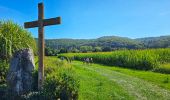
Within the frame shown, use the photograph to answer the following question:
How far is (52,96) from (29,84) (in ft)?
8.29

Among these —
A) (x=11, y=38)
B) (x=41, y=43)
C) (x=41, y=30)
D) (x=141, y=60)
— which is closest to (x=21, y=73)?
(x=41, y=43)

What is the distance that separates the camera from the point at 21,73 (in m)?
16.1

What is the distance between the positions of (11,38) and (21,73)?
4.95 m

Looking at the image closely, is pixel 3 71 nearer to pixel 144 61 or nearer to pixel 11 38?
pixel 11 38

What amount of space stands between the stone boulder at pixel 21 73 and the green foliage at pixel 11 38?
3.54 m

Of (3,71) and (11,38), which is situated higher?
(11,38)

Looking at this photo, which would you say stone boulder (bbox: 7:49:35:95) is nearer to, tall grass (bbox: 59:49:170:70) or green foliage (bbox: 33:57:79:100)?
green foliage (bbox: 33:57:79:100)

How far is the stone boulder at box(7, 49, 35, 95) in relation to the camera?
51.9 ft

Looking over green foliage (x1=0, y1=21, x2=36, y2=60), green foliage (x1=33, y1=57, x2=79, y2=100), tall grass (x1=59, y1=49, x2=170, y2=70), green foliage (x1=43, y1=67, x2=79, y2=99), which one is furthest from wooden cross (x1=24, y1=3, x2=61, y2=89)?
tall grass (x1=59, y1=49, x2=170, y2=70)

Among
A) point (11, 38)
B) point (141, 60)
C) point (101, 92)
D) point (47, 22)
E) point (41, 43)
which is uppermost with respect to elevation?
point (47, 22)

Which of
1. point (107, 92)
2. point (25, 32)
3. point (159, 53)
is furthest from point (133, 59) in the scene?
point (107, 92)

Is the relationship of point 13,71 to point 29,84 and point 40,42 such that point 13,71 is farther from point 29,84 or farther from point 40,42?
point 40,42

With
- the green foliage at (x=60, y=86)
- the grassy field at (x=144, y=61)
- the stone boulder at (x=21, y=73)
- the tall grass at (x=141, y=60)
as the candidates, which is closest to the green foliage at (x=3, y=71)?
Answer: the stone boulder at (x=21, y=73)

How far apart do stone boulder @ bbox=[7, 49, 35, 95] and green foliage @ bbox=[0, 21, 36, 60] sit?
3.54 metres
